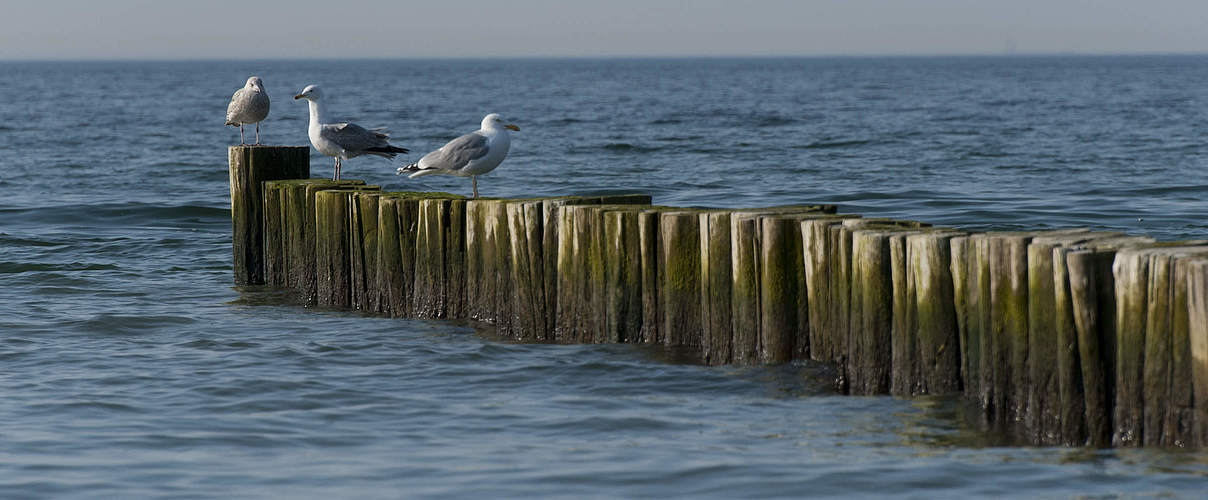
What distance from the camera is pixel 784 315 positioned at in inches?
301

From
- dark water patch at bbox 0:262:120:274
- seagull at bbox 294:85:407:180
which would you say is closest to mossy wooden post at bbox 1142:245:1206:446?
seagull at bbox 294:85:407:180

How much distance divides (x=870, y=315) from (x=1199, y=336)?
6.06ft

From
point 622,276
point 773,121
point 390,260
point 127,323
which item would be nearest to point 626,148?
point 773,121

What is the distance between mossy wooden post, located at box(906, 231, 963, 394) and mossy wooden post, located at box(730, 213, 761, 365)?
3.53ft

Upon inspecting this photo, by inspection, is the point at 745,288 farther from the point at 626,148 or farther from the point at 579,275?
the point at 626,148

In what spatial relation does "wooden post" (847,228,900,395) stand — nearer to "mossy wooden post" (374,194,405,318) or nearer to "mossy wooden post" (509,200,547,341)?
"mossy wooden post" (509,200,547,341)

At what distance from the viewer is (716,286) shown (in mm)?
7910

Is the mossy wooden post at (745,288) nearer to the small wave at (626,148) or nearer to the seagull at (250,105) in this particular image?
the seagull at (250,105)

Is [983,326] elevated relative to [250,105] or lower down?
lower down

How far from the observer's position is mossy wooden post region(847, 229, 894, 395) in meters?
6.90

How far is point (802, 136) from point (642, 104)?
24.7 m

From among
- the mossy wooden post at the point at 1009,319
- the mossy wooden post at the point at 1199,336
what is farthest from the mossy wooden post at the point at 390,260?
the mossy wooden post at the point at 1199,336

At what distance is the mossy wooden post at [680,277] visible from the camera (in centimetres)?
802

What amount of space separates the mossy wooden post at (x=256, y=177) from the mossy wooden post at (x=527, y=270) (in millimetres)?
3142
